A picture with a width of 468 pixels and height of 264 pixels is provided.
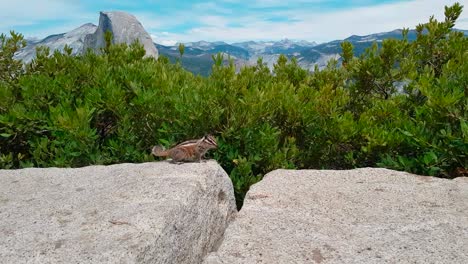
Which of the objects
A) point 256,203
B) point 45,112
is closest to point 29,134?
point 45,112

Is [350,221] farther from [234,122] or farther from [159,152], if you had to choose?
[159,152]

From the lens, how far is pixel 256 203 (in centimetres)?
376

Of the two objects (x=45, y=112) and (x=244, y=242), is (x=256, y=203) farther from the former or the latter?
(x=45, y=112)

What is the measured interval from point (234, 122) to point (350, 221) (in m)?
1.99

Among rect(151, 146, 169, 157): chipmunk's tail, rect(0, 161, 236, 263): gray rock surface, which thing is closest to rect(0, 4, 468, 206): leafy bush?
rect(151, 146, 169, 157): chipmunk's tail

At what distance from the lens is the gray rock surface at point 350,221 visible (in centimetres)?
300

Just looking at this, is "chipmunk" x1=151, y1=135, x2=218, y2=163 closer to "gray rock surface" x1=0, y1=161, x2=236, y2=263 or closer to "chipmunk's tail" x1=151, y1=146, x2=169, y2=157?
"chipmunk's tail" x1=151, y1=146, x2=169, y2=157

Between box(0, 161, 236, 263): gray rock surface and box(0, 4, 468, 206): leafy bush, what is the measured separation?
0.81 m

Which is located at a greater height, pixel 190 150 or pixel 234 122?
pixel 234 122

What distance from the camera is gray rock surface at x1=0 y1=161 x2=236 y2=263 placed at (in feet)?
9.02

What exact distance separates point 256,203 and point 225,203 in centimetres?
50

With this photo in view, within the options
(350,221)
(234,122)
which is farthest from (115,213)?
(234,122)

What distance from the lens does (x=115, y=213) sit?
3.17 m

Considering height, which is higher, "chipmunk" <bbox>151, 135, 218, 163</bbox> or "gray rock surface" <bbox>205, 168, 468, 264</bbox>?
"chipmunk" <bbox>151, 135, 218, 163</bbox>
